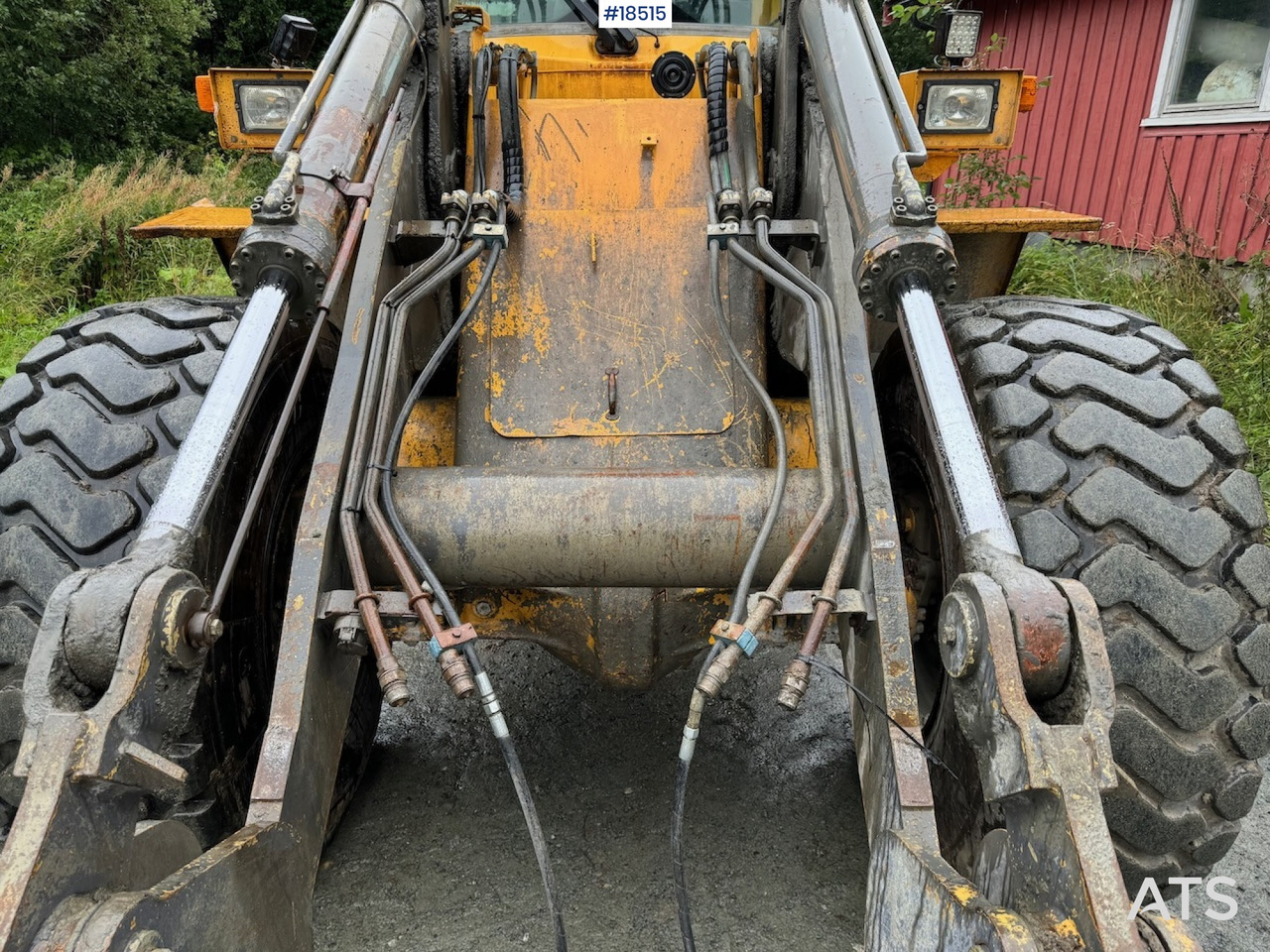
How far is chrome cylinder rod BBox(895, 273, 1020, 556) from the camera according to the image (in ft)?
5.31

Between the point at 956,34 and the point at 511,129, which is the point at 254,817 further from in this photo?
the point at 956,34

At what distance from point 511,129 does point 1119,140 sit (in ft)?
26.0

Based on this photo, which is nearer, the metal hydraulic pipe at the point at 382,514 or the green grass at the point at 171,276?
the metal hydraulic pipe at the point at 382,514

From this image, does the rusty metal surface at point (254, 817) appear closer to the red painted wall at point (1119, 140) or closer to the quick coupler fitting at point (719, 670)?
the quick coupler fitting at point (719, 670)

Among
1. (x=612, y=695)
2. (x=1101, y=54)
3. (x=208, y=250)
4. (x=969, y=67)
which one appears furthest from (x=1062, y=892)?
(x=1101, y=54)

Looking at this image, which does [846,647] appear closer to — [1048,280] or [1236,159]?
[1048,280]

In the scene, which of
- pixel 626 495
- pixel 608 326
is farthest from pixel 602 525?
pixel 608 326

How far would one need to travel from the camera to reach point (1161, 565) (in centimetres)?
192

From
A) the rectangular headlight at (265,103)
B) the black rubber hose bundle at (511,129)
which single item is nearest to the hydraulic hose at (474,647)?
the black rubber hose bundle at (511,129)

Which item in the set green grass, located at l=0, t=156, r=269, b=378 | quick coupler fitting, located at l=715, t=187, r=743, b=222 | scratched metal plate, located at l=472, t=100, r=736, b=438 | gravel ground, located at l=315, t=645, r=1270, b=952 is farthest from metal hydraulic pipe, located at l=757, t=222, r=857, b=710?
green grass, located at l=0, t=156, r=269, b=378

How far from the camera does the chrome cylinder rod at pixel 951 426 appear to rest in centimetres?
162

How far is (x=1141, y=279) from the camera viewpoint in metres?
6.64

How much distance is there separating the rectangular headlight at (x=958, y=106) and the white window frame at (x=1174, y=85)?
5999mm

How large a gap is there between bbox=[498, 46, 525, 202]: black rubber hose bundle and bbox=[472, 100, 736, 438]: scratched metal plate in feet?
0.17
